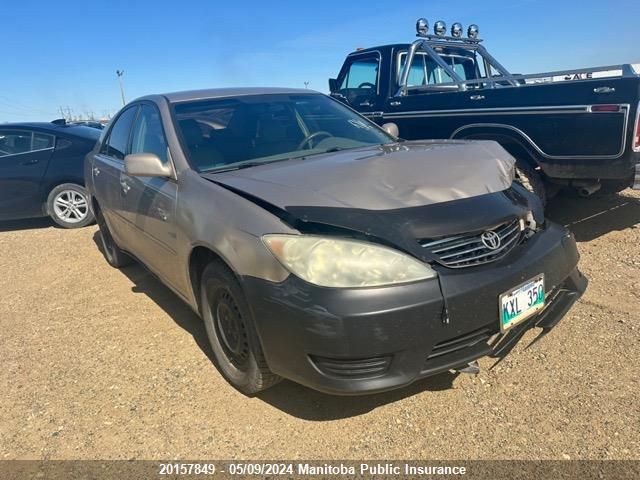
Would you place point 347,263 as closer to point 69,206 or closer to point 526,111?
point 526,111

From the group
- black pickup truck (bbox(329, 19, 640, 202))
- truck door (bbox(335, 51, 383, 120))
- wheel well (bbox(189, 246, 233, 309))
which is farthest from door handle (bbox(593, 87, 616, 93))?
wheel well (bbox(189, 246, 233, 309))

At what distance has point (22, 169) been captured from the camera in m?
6.81

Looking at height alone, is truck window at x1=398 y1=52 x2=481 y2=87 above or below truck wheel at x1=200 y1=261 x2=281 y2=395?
above

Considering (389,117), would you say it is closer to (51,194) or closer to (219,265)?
(219,265)

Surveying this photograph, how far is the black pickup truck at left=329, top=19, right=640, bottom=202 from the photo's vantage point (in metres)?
4.03

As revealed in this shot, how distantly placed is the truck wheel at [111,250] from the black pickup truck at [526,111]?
9.46 feet

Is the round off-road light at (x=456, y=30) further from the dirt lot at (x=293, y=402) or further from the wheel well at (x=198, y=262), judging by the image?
the wheel well at (x=198, y=262)

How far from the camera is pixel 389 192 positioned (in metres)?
2.37

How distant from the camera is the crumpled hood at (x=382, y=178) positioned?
7.64ft

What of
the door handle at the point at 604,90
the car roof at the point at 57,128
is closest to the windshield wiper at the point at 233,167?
the door handle at the point at 604,90

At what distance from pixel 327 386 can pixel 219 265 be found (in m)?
0.85

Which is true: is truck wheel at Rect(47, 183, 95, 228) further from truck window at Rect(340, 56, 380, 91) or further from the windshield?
the windshield

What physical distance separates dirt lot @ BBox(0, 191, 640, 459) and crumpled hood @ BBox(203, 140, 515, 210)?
106 cm

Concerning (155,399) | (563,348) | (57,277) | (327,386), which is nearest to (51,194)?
(57,277)
